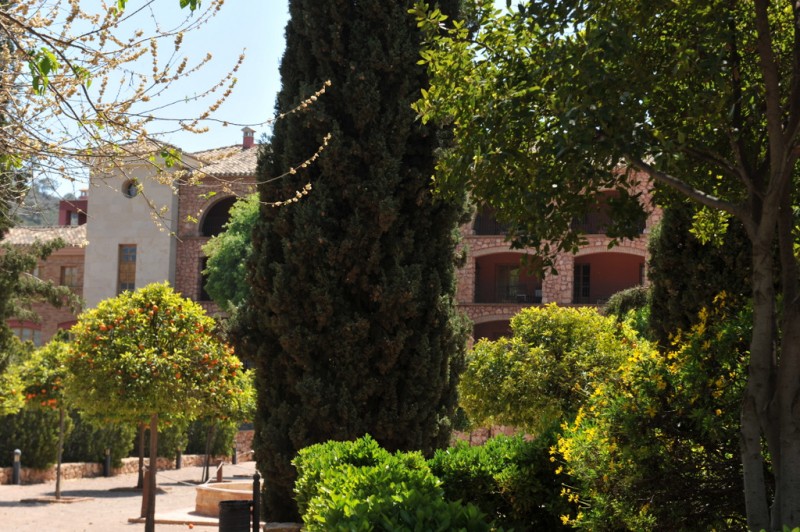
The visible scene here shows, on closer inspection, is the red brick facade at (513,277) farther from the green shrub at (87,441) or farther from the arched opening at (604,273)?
the green shrub at (87,441)

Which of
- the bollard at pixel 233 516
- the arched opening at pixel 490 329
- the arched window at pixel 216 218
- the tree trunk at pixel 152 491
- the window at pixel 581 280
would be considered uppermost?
the arched window at pixel 216 218

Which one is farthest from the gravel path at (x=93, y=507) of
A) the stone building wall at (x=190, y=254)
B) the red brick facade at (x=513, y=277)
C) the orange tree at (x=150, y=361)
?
the stone building wall at (x=190, y=254)

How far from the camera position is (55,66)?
4.83 meters

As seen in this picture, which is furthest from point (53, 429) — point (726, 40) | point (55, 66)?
point (726, 40)

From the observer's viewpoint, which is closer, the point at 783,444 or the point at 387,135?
the point at 783,444

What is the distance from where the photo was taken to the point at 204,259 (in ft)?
132

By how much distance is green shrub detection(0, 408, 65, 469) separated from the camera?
961 inches

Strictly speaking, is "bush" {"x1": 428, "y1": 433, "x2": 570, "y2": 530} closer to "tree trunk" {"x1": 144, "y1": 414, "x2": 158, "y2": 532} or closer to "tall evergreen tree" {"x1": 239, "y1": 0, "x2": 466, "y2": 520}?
"tall evergreen tree" {"x1": 239, "y1": 0, "x2": 466, "y2": 520}

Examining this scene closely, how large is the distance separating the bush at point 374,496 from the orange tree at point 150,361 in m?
6.84

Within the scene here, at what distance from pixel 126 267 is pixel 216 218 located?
4461mm

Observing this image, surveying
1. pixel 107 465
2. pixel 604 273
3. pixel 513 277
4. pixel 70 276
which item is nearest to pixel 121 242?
pixel 70 276

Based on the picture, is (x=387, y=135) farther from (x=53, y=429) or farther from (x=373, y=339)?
(x=53, y=429)

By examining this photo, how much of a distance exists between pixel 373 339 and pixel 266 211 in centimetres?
229

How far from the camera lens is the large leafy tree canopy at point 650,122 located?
4801mm
